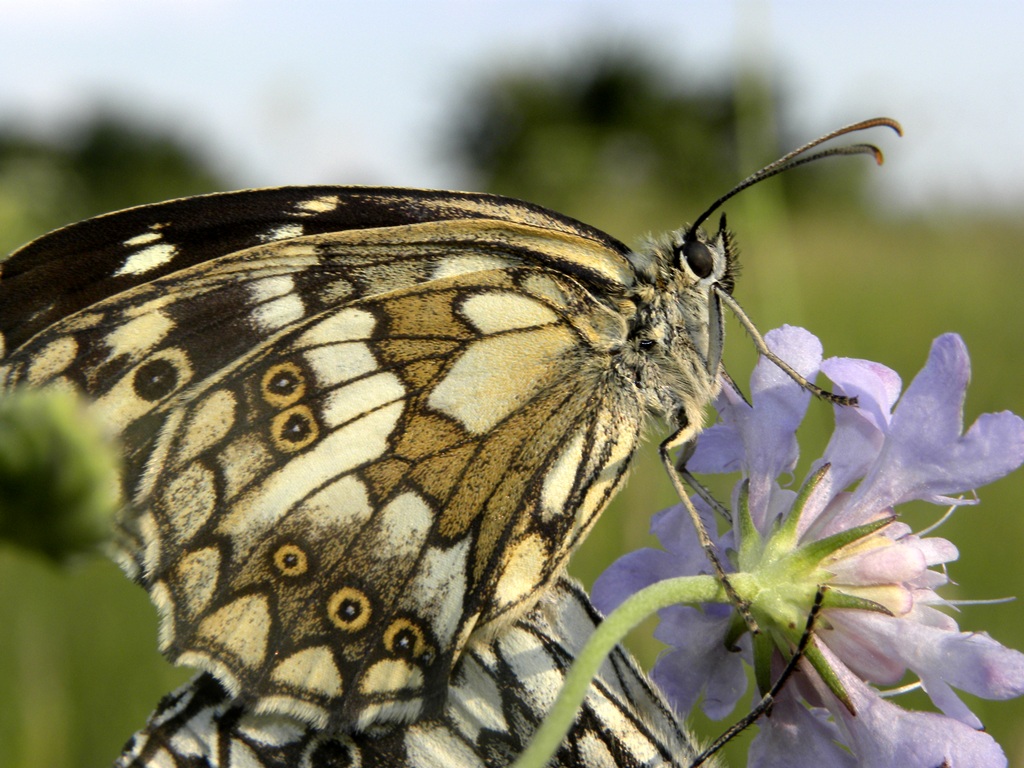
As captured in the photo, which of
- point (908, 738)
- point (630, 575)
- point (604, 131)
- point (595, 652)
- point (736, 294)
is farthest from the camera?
point (604, 131)

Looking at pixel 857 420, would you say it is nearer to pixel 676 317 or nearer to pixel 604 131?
pixel 676 317

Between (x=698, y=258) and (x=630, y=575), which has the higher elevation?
(x=698, y=258)

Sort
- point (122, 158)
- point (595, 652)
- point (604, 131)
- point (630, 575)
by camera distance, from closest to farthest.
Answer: point (595, 652) < point (630, 575) < point (122, 158) < point (604, 131)

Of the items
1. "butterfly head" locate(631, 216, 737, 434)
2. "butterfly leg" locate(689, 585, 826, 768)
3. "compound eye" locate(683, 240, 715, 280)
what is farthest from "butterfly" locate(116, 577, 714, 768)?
"compound eye" locate(683, 240, 715, 280)

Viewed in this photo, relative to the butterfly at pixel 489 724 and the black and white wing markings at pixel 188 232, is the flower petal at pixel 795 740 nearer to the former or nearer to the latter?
the butterfly at pixel 489 724

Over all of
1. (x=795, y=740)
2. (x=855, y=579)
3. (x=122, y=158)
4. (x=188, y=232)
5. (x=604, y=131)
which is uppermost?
(x=122, y=158)

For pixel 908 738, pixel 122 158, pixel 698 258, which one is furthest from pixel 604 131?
pixel 908 738

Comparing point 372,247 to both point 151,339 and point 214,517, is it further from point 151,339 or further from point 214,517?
point 214,517

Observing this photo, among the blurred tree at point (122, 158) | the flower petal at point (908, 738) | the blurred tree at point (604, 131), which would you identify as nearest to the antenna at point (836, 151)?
the flower petal at point (908, 738)
